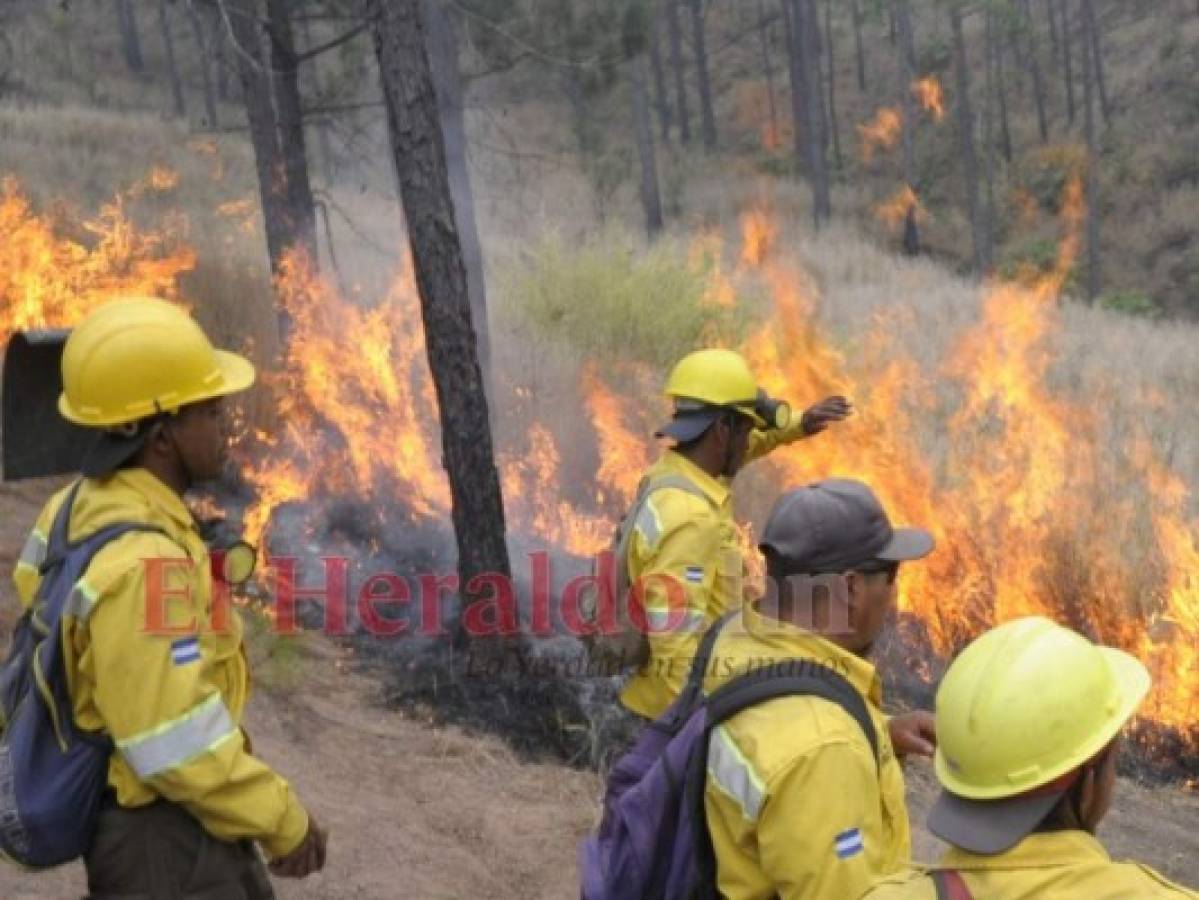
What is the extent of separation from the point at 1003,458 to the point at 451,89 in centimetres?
605

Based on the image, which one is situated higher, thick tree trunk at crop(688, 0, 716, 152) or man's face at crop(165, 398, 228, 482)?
thick tree trunk at crop(688, 0, 716, 152)

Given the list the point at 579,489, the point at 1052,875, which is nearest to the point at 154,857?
the point at 1052,875

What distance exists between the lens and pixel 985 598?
859cm

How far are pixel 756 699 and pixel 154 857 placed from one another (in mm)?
1428

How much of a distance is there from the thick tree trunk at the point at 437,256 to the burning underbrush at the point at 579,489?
1041 mm

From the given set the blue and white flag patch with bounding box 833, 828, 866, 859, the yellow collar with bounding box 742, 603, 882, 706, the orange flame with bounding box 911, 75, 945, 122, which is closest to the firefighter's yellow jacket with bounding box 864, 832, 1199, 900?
the blue and white flag patch with bounding box 833, 828, 866, 859

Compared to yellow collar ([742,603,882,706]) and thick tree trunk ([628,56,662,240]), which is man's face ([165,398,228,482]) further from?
thick tree trunk ([628,56,662,240])

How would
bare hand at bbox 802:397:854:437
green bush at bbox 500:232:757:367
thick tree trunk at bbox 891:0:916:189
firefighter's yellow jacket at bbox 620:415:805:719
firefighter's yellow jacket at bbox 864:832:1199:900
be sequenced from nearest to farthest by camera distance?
1. firefighter's yellow jacket at bbox 864:832:1199:900
2. firefighter's yellow jacket at bbox 620:415:805:719
3. bare hand at bbox 802:397:854:437
4. green bush at bbox 500:232:757:367
5. thick tree trunk at bbox 891:0:916:189

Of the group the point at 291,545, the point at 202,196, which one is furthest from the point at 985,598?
the point at 202,196

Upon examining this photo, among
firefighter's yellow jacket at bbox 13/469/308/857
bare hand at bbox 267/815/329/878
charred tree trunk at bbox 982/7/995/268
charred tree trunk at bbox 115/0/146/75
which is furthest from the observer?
charred tree trunk at bbox 115/0/146/75

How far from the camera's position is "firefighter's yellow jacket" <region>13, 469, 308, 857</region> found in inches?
102

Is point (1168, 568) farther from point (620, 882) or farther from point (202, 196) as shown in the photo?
point (202, 196)

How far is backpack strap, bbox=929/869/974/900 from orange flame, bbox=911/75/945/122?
39082 mm

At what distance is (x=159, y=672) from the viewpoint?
2592 millimetres
